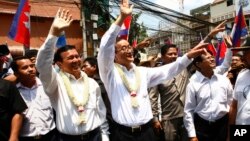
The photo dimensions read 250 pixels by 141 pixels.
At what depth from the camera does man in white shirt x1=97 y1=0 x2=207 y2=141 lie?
394 centimetres

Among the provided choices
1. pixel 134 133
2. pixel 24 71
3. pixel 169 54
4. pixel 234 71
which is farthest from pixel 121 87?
pixel 234 71

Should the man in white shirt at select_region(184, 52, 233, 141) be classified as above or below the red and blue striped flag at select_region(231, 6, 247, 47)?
below

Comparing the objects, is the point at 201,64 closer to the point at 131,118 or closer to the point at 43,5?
the point at 131,118

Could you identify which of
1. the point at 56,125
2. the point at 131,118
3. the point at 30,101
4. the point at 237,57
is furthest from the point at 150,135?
the point at 237,57

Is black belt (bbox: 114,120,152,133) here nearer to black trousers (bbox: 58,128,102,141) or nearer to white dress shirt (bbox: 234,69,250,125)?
black trousers (bbox: 58,128,102,141)

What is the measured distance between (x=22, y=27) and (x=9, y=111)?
2591 millimetres

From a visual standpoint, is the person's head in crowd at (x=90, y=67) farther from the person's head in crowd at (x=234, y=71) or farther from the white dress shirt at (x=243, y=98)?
the white dress shirt at (x=243, y=98)

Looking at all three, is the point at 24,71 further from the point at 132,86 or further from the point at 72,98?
the point at 132,86

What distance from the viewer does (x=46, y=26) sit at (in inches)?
616

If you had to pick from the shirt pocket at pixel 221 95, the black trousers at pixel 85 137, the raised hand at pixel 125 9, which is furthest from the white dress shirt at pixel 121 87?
the shirt pocket at pixel 221 95

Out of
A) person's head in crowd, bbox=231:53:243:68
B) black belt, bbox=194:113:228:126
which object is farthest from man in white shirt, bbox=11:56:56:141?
person's head in crowd, bbox=231:53:243:68

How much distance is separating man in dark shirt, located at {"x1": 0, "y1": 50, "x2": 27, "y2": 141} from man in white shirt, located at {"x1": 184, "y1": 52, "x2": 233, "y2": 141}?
2.01m

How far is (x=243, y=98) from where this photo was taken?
403cm

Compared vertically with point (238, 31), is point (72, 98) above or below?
below
